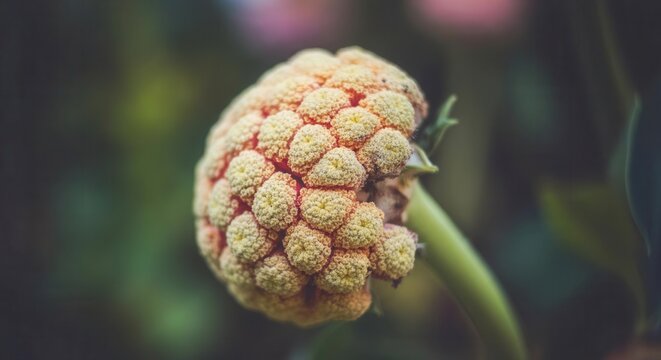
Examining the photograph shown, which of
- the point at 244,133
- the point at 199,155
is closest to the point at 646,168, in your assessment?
the point at 244,133

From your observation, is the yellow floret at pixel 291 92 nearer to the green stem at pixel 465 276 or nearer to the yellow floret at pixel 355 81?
the yellow floret at pixel 355 81

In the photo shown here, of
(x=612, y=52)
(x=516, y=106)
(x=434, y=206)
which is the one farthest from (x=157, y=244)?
(x=612, y=52)

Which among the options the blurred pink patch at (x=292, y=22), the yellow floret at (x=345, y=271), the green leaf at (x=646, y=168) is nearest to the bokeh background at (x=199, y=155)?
the blurred pink patch at (x=292, y=22)

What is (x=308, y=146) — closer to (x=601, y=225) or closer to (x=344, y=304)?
(x=344, y=304)

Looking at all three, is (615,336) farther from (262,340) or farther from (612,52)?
(262,340)

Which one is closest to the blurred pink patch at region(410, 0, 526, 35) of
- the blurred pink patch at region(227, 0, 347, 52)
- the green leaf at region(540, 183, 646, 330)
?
the blurred pink patch at region(227, 0, 347, 52)
